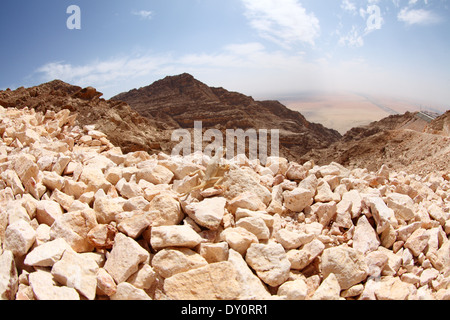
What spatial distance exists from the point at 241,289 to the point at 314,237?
110 cm

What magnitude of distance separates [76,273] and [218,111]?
35.4 metres

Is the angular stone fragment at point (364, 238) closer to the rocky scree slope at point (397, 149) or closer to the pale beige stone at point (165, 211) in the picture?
the pale beige stone at point (165, 211)

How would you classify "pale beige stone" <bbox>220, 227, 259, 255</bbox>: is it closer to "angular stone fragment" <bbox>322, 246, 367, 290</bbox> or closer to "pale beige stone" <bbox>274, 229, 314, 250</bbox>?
"pale beige stone" <bbox>274, 229, 314, 250</bbox>

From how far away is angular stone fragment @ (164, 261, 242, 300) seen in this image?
86.7 inches

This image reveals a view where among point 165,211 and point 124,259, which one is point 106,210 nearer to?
point 165,211

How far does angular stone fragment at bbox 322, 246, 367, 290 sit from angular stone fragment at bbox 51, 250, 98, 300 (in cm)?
185

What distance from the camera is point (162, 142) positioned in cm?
1438

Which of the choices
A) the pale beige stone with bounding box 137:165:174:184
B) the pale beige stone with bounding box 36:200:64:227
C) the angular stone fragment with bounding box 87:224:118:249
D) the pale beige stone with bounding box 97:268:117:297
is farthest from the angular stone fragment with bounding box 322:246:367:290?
the pale beige stone with bounding box 36:200:64:227

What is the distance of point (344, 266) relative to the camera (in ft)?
8.60

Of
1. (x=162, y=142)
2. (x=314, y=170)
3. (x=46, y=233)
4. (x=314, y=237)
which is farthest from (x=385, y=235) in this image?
(x=162, y=142)

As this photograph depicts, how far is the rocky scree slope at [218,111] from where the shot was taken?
33.3 meters

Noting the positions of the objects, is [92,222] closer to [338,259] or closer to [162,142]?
[338,259]

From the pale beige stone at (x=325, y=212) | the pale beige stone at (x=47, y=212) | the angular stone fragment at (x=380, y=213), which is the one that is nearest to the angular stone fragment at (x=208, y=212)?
the pale beige stone at (x=325, y=212)

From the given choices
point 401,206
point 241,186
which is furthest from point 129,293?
point 401,206
